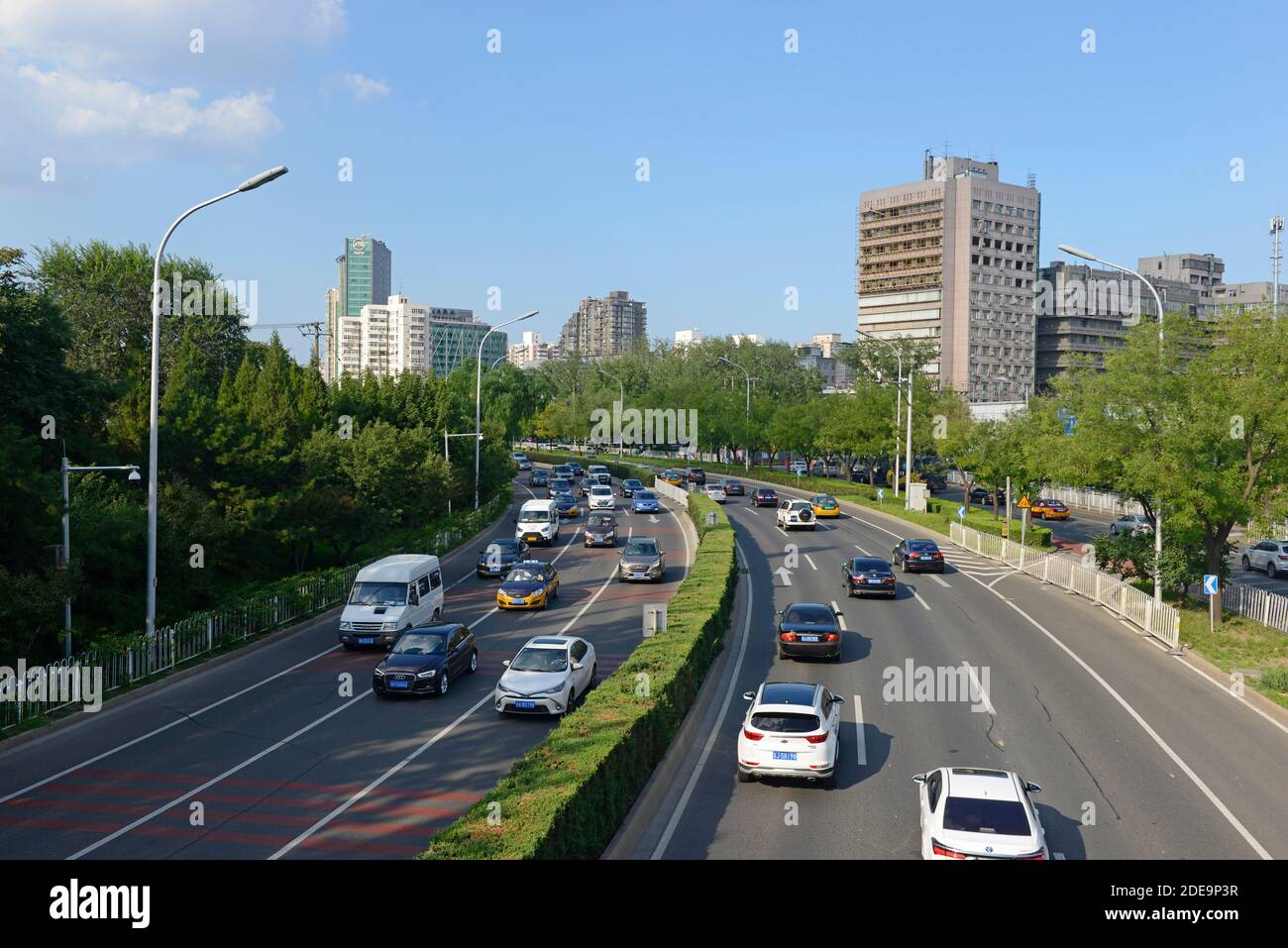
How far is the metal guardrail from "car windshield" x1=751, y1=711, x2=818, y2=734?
13.7 m

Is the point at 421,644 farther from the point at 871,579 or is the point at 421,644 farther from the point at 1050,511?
the point at 1050,511

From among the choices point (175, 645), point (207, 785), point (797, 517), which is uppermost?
point (797, 517)

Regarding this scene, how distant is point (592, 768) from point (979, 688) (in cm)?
1275

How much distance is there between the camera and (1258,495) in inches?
1084

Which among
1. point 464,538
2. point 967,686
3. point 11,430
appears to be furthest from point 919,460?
point 11,430

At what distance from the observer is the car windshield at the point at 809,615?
24.8 meters

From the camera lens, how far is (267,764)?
1655 centimetres

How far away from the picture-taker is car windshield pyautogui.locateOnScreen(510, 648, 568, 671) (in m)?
20.3

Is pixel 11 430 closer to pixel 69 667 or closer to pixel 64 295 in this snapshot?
pixel 69 667

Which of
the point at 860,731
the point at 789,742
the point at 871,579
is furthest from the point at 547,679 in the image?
the point at 871,579

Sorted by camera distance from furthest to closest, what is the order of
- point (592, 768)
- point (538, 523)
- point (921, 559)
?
point (538, 523)
point (921, 559)
point (592, 768)

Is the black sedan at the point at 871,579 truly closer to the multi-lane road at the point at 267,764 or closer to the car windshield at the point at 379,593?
the multi-lane road at the point at 267,764
